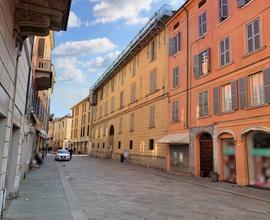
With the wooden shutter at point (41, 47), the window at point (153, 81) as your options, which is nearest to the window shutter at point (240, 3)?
the wooden shutter at point (41, 47)

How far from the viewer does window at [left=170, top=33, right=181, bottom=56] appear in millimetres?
24153

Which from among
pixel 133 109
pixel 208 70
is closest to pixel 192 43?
pixel 208 70

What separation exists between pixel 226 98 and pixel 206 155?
4.19 m

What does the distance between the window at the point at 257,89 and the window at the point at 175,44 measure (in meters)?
9.38

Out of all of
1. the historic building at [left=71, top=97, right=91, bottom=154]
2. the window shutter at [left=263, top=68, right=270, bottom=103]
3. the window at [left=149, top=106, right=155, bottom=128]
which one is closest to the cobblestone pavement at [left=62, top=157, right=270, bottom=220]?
the window shutter at [left=263, top=68, right=270, bottom=103]

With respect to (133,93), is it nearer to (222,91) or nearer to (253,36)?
(222,91)

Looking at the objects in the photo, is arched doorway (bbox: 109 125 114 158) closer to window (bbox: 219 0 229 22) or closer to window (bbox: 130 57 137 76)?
window (bbox: 130 57 137 76)

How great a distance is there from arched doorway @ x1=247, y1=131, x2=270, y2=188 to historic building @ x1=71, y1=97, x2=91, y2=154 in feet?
152

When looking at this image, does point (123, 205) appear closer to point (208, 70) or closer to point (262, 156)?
point (262, 156)

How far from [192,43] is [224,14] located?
3.99 meters

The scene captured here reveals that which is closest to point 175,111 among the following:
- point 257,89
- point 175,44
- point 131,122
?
point 175,44

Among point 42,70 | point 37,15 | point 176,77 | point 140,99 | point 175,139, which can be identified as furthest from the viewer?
point 140,99

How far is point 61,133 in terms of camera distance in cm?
8725

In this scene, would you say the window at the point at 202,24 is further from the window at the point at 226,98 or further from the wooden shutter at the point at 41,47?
the wooden shutter at the point at 41,47
